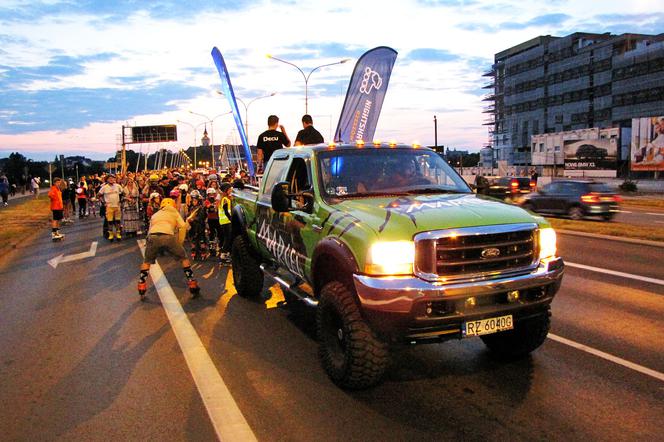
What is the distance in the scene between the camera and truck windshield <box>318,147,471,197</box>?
5547 mm

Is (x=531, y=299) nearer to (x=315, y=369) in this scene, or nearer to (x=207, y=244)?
(x=315, y=369)

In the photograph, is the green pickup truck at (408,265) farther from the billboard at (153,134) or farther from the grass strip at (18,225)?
the billboard at (153,134)

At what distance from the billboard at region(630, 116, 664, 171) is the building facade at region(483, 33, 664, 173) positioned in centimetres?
1082

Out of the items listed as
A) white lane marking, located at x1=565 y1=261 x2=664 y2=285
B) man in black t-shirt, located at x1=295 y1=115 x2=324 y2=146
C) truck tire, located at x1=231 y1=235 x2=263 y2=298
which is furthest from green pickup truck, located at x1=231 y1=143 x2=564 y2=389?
white lane marking, located at x1=565 y1=261 x2=664 y2=285

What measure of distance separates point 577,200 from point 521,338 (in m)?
16.9

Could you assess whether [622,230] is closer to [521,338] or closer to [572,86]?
[521,338]

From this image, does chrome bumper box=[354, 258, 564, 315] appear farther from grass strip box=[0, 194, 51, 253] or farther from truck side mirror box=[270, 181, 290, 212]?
grass strip box=[0, 194, 51, 253]

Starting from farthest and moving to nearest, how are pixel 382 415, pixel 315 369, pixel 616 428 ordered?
pixel 315 369 < pixel 382 415 < pixel 616 428

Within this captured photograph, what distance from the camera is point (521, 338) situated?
5.16 metres

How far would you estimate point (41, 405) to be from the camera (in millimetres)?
4488

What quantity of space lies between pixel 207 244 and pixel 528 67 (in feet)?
371

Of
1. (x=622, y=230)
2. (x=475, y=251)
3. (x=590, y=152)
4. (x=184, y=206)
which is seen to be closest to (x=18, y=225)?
(x=184, y=206)

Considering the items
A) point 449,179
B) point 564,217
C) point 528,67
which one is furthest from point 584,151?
point 449,179

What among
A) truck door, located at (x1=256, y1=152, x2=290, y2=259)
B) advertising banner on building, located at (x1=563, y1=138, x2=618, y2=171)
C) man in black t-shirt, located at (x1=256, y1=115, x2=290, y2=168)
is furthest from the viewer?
Answer: advertising banner on building, located at (x1=563, y1=138, x2=618, y2=171)
